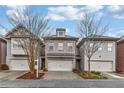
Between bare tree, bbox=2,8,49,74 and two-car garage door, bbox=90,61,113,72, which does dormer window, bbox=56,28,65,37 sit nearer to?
two-car garage door, bbox=90,61,113,72

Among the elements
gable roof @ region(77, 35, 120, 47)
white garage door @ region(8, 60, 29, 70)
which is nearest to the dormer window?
gable roof @ region(77, 35, 120, 47)

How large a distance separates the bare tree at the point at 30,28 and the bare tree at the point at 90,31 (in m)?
3.95

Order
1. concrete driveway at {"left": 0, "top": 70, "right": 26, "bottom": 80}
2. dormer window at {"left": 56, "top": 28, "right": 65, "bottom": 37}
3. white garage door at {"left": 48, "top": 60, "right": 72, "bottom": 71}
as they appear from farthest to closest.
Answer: white garage door at {"left": 48, "top": 60, "right": 72, "bottom": 71}
dormer window at {"left": 56, "top": 28, "right": 65, "bottom": 37}
concrete driveway at {"left": 0, "top": 70, "right": 26, "bottom": 80}

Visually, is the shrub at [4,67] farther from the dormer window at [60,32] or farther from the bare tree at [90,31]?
the bare tree at [90,31]

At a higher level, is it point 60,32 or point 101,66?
point 60,32

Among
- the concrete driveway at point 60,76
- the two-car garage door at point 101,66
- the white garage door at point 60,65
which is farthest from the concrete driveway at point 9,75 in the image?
the two-car garage door at point 101,66

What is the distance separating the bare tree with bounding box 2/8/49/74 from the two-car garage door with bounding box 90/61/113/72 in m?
8.80

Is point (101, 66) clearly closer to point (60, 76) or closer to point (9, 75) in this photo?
point (60, 76)

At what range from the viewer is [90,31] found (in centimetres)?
2783

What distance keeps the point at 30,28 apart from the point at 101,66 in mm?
11277

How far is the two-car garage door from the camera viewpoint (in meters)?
33.3

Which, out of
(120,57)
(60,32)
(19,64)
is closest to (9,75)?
(19,64)
